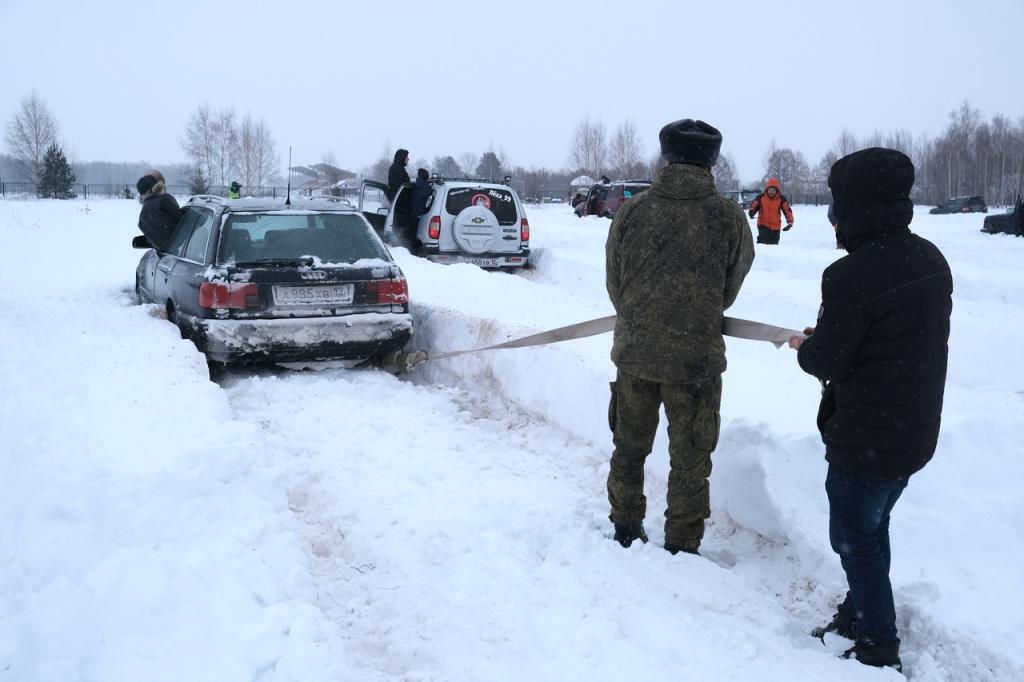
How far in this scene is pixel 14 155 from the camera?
2936 inches

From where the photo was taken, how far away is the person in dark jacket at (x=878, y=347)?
255cm

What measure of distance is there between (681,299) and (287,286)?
4069mm

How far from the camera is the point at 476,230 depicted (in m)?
12.8

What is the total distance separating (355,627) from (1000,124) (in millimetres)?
102343

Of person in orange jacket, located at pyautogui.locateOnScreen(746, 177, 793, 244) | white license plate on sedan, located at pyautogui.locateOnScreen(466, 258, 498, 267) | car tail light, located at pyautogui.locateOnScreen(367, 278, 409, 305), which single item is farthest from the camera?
person in orange jacket, located at pyautogui.locateOnScreen(746, 177, 793, 244)

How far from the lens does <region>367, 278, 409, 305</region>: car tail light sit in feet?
22.2

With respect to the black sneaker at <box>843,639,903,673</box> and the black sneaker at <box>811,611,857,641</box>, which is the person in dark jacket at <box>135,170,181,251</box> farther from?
the black sneaker at <box>843,639,903,673</box>

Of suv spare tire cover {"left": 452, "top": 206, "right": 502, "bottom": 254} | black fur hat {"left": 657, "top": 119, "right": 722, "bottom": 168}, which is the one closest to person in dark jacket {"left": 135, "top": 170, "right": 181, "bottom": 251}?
suv spare tire cover {"left": 452, "top": 206, "right": 502, "bottom": 254}

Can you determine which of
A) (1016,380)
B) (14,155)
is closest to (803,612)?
(1016,380)

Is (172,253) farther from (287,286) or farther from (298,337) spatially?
(298,337)

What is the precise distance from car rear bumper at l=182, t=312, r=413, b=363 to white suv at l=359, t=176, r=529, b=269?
599 cm

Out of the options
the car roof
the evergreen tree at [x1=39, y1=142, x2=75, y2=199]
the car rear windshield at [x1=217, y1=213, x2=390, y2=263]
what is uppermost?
the evergreen tree at [x1=39, y1=142, x2=75, y2=199]

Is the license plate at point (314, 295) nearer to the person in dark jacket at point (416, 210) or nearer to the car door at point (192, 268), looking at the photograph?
the car door at point (192, 268)

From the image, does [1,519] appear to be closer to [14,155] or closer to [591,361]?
[591,361]
